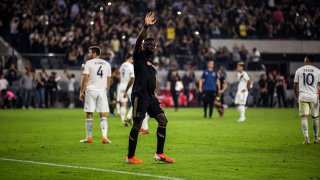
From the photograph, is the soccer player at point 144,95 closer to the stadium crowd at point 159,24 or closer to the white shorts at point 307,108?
the white shorts at point 307,108

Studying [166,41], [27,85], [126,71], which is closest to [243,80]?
[126,71]

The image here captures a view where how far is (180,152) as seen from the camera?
1798 centimetres

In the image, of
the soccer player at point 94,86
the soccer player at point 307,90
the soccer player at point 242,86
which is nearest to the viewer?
the soccer player at point 307,90

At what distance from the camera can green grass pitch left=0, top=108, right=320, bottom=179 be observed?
13.9 m

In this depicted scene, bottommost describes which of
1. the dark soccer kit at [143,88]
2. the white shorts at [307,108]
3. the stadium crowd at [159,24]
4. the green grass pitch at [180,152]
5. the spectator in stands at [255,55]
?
the green grass pitch at [180,152]

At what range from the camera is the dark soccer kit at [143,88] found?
51.3 ft

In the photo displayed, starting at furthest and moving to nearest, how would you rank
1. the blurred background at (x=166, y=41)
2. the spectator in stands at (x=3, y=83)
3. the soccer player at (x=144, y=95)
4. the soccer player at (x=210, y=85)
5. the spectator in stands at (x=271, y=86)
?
the spectator in stands at (x=271, y=86) → the blurred background at (x=166, y=41) → the spectator in stands at (x=3, y=83) → the soccer player at (x=210, y=85) → the soccer player at (x=144, y=95)

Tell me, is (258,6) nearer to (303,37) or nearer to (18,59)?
(303,37)

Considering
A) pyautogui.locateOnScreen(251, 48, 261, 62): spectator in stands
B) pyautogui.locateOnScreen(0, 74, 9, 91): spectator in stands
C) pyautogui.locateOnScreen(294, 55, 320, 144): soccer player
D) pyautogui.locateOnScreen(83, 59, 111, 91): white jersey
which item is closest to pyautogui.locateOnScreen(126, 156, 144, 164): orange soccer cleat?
pyautogui.locateOnScreen(83, 59, 111, 91): white jersey

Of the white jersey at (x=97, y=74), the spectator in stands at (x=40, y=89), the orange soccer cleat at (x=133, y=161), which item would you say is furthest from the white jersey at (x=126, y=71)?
the spectator in stands at (x=40, y=89)

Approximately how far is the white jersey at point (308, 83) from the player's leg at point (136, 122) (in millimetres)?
6503

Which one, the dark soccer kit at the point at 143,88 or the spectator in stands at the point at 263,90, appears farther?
the spectator in stands at the point at 263,90

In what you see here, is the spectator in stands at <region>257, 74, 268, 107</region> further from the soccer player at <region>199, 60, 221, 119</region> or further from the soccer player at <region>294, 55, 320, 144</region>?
the soccer player at <region>294, 55, 320, 144</region>

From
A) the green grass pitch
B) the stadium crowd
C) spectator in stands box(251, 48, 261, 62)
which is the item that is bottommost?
the green grass pitch
